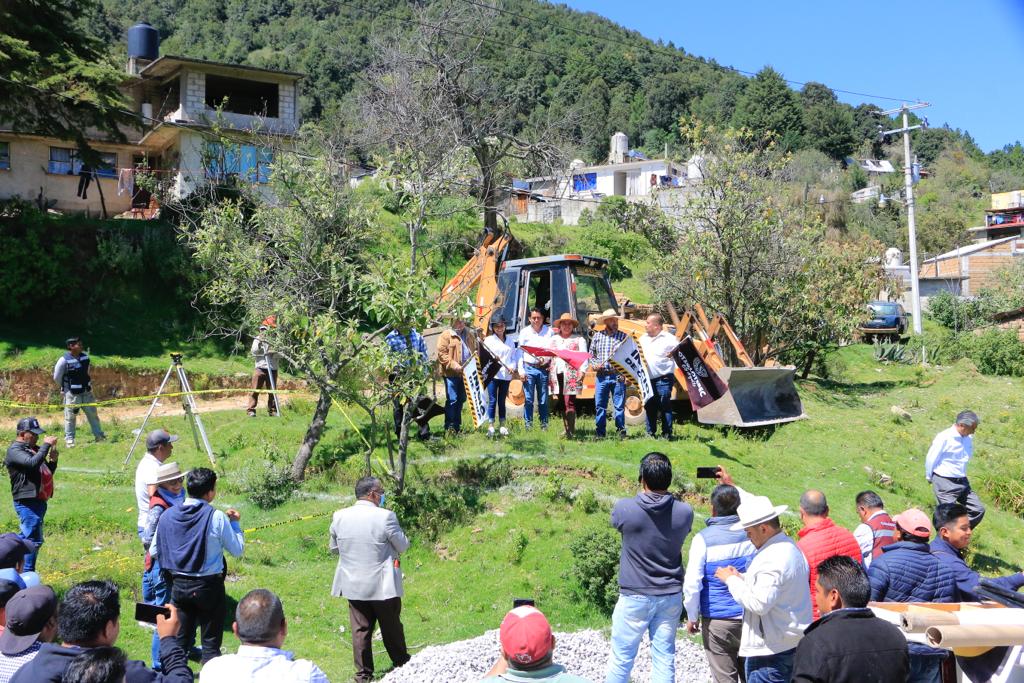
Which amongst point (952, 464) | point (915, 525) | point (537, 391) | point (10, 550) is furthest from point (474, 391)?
point (10, 550)

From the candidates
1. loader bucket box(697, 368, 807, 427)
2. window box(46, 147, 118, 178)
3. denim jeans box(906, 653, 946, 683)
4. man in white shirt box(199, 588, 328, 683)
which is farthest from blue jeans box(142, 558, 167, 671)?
window box(46, 147, 118, 178)

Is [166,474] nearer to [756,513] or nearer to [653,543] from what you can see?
[653,543]

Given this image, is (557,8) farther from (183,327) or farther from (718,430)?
(718,430)

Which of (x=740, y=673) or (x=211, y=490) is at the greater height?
(x=211, y=490)

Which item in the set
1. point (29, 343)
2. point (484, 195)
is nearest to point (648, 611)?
point (29, 343)

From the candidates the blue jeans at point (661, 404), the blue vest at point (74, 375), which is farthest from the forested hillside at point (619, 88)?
the blue jeans at point (661, 404)

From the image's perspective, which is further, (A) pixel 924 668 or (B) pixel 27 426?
(B) pixel 27 426

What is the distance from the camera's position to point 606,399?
1316 cm

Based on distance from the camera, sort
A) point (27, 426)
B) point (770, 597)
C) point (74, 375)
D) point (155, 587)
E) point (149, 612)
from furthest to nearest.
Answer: point (74, 375), point (27, 426), point (155, 587), point (770, 597), point (149, 612)

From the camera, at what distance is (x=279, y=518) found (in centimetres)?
1108

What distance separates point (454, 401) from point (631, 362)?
9.00 ft

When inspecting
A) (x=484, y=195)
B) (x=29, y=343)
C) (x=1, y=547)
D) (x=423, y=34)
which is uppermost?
(x=423, y=34)

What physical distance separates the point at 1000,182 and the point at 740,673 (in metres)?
89.5

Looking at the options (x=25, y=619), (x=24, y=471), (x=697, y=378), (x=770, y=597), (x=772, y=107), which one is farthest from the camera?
(x=772, y=107)
